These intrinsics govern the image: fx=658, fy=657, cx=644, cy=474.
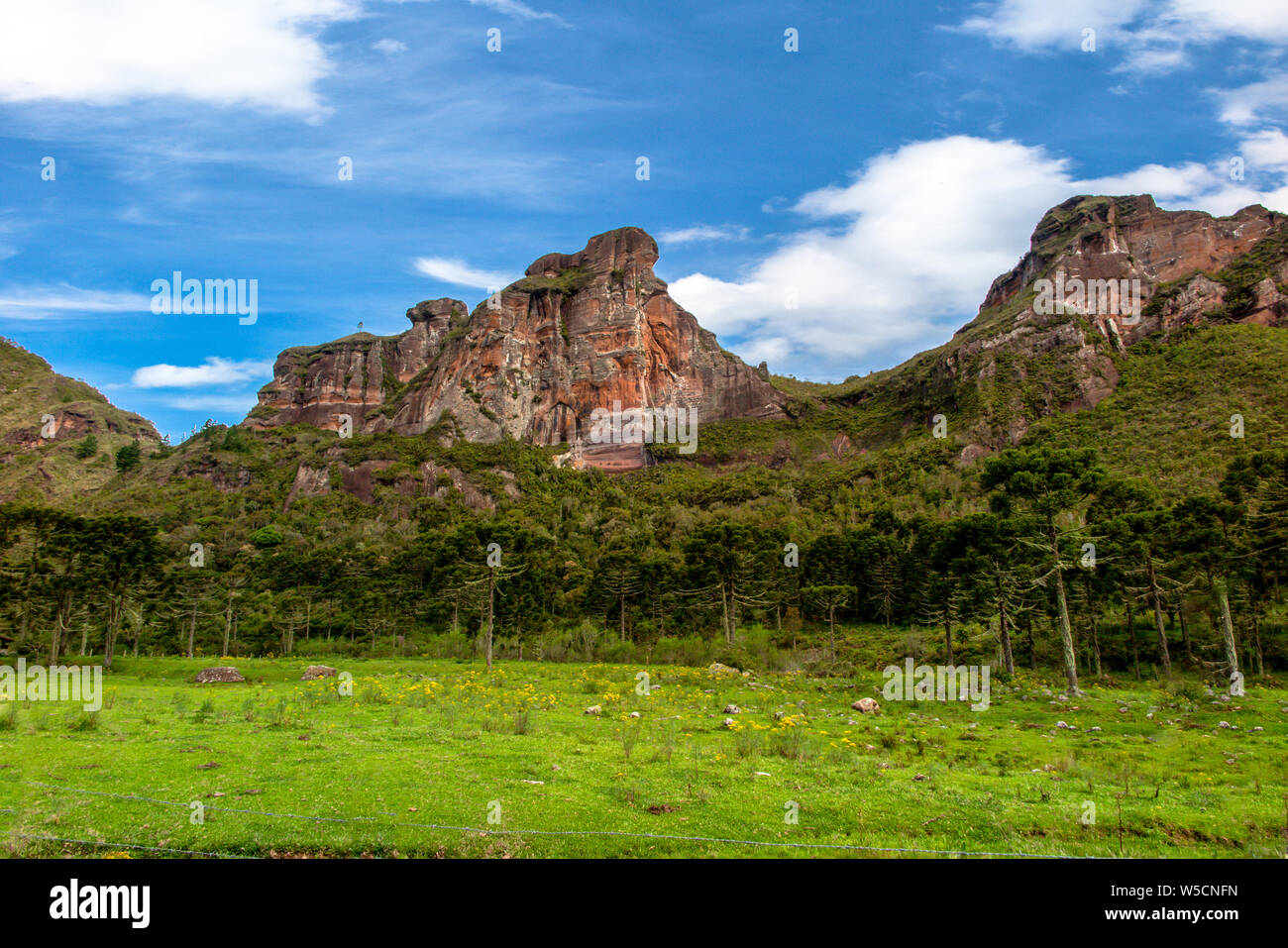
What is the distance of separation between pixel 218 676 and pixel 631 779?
2505cm

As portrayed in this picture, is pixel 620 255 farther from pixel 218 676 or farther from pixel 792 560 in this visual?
pixel 218 676

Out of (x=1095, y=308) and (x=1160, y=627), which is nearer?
(x=1160, y=627)

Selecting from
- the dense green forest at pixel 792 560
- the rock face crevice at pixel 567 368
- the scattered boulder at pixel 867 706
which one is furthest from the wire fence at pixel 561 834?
the rock face crevice at pixel 567 368

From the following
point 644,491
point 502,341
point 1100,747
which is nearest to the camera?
point 1100,747

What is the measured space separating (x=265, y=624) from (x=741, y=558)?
40165 mm

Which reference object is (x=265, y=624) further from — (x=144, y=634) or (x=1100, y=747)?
(x=1100, y=747)

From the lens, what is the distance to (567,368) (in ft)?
473

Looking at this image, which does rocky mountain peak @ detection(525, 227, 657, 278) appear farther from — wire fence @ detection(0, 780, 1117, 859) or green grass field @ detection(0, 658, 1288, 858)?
wire fence @ detection(0, 780, 1117, 859)

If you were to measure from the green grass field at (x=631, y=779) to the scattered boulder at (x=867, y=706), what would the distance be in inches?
17.3

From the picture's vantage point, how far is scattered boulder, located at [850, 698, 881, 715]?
63.8ft

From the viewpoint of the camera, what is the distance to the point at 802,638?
141ft

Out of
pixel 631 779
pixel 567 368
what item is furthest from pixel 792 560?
pixel 567 368

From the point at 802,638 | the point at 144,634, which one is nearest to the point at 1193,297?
the point at 802,638

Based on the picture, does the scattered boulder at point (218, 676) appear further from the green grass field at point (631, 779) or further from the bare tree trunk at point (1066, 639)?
the bare tree trunk at point (1066, 639)
